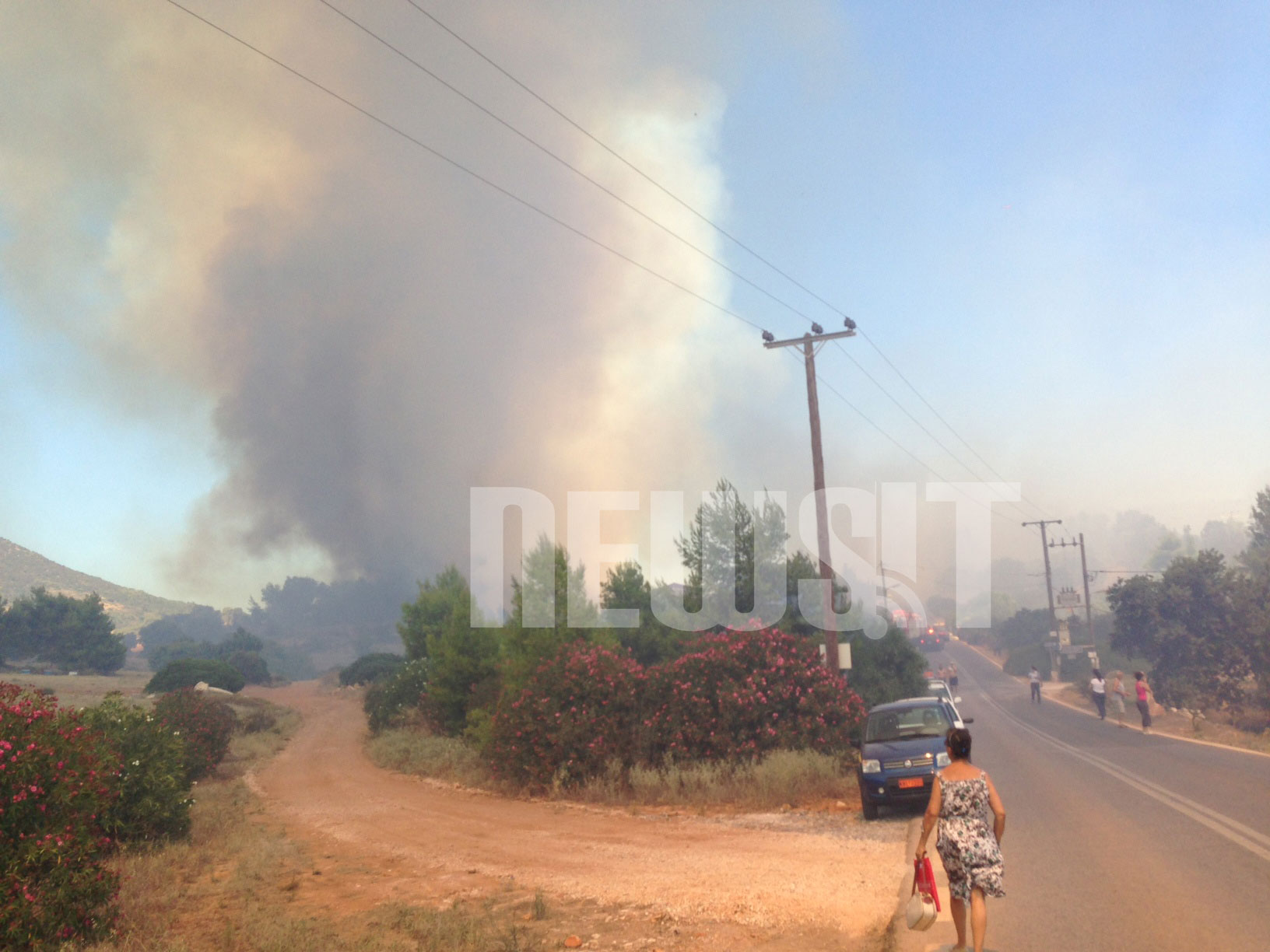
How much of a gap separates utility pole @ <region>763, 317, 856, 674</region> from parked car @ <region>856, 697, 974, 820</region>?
573cm

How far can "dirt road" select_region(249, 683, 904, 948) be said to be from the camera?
27.7 ft

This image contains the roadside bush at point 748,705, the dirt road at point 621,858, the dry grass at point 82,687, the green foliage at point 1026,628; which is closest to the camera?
the dirt road at point 621,858

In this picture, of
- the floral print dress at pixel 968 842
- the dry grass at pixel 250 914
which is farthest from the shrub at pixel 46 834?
the floral print dress at pixel 968 842

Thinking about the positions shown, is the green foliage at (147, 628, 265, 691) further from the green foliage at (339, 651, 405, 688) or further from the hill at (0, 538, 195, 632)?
the hill at (0, 538, 195, 632)

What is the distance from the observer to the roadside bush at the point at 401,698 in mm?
37125

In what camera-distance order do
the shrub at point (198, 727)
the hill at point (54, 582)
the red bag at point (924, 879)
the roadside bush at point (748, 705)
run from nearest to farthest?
the red bag at point (924, 879) < the roadside bush at point (748, 705) < the shrub at point (198, 727) < the hill at point (54, 582)

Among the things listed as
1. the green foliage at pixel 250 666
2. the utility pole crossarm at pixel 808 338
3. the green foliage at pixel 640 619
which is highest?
the utility pole crossarm at pixel 808 338

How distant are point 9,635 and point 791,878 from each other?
299 ft

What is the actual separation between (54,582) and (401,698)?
17720cm

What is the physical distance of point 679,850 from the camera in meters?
11.9

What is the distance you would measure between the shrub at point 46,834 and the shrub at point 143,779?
468 cm

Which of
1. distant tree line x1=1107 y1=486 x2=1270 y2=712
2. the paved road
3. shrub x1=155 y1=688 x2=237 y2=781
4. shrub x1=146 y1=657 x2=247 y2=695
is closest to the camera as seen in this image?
the paved road

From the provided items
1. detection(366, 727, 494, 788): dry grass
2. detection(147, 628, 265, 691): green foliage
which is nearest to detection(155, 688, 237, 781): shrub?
detection(366, 727, 494, 788): dry grass

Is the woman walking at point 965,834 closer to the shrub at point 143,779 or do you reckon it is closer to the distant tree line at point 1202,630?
the shrub at point 143,779
